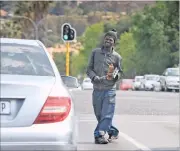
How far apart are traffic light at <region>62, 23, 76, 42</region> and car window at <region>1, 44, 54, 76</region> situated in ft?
54.6

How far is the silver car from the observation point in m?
5.97

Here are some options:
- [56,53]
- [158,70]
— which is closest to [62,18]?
[56,53]

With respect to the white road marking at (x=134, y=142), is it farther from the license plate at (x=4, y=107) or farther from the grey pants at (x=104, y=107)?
the license plate at (x=4, y=107)

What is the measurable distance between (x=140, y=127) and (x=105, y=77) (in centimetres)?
332

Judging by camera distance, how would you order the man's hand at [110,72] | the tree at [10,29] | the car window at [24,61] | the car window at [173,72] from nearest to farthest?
the car window at [24,61]
the man's hand at [110,72]
the car window at [173,72]
the tree at [10,29]

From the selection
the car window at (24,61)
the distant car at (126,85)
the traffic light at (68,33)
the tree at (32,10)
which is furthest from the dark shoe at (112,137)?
the tree at (32,10)

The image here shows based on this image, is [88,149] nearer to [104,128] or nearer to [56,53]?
[104,128]

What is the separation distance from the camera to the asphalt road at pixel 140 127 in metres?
10.3

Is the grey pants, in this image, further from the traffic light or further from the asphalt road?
the traffic light

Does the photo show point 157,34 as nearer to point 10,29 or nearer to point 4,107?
point 10,29

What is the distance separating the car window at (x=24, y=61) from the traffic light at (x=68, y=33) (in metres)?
16.6

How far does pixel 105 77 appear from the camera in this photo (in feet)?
32.7

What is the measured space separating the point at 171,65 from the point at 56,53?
51696mm

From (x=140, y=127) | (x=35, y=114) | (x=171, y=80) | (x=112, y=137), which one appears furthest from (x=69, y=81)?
(x=171, y=80)
